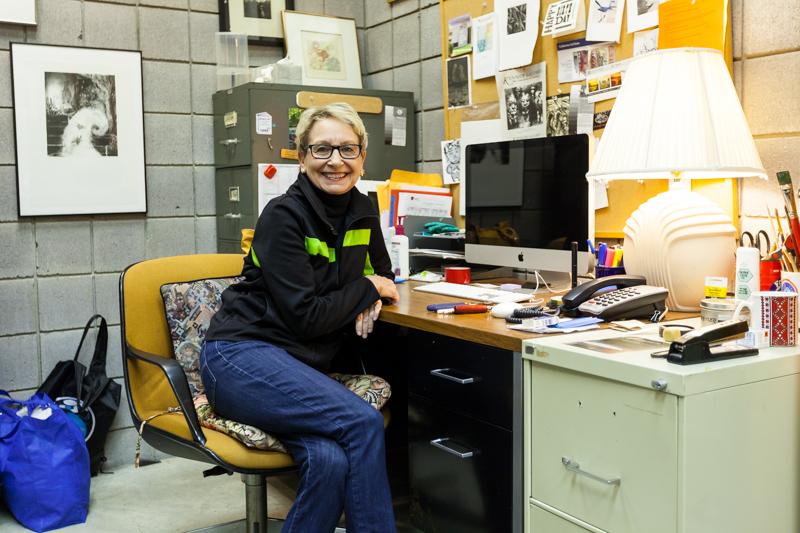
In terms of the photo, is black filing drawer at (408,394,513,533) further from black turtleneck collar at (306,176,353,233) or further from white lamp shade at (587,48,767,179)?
white lamp shade at (587,48,767,179)

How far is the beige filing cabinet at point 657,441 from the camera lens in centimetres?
131

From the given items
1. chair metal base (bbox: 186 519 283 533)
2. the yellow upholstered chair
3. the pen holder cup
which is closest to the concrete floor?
chair metal base (bbox: 186 519 283 533)

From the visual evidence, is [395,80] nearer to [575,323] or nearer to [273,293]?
[273,293]

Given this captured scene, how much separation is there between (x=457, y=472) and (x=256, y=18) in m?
2.21

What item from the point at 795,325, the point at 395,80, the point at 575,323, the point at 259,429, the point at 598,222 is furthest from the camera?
the point at 395,80

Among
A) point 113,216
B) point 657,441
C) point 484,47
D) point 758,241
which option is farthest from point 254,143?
point 657,441

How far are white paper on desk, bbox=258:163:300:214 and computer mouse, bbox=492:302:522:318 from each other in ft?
4.37

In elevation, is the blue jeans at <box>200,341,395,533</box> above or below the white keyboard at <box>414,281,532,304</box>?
below

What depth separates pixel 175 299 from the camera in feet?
7.04

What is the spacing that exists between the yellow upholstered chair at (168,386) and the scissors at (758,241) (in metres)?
1.23

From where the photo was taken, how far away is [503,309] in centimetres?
183

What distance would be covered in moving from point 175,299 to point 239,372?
0.40m

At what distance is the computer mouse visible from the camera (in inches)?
71.5

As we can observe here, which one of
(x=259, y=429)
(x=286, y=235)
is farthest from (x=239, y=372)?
(x=286, y=235)
